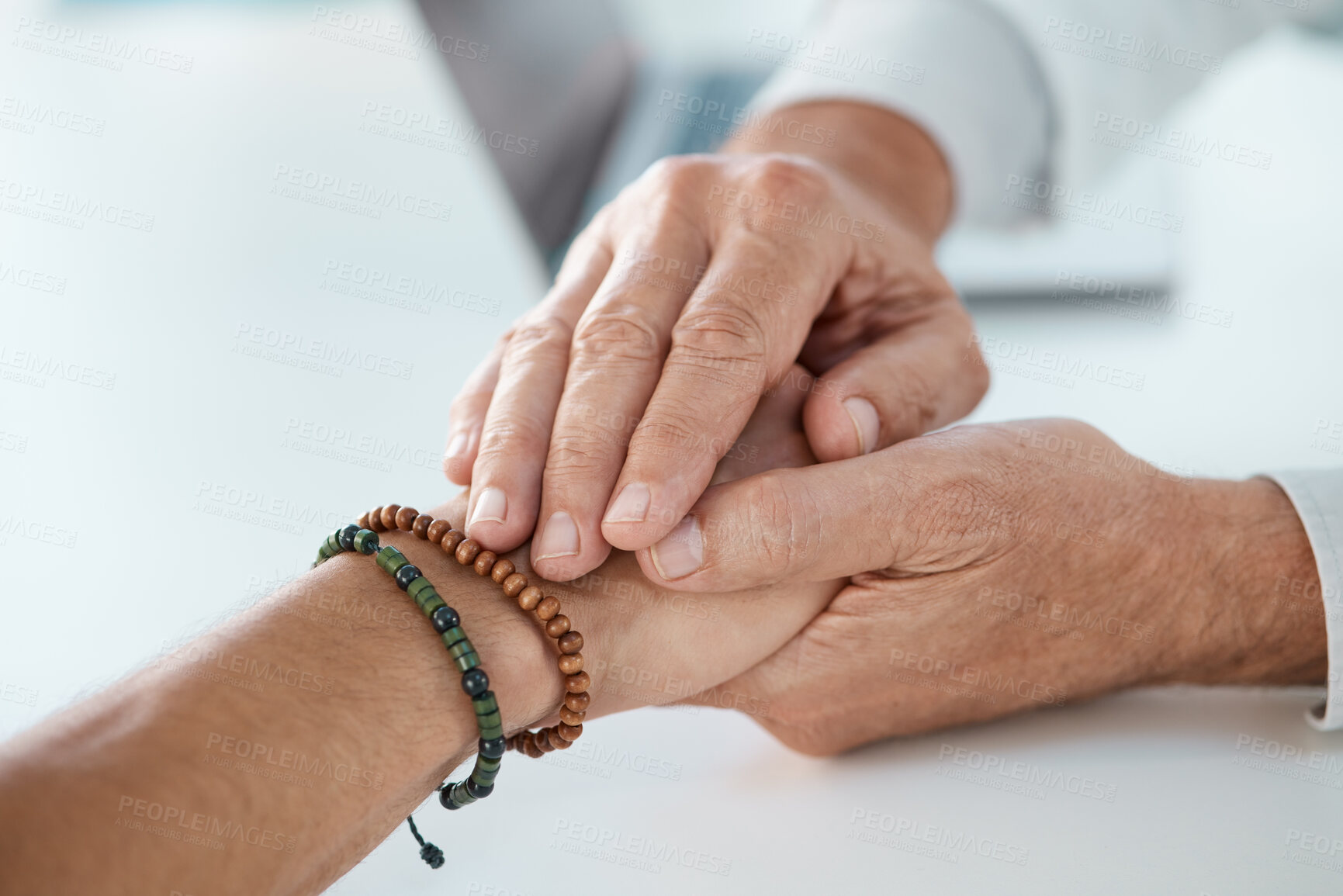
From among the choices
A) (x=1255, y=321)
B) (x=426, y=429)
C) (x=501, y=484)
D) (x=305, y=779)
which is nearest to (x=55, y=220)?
(x=426, y=429)

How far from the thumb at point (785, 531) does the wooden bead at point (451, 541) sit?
0.18 m

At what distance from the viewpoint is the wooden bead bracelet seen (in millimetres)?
948

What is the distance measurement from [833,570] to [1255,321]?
4.65ft

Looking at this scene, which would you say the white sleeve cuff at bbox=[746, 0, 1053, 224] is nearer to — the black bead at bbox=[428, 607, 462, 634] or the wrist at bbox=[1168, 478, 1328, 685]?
the wrist at bbox=[1168, 478, 1328, 685]

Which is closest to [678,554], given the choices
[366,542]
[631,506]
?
[631,506]

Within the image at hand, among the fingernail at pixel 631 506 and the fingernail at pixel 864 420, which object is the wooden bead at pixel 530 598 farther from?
the fingernail at pixel 864 420

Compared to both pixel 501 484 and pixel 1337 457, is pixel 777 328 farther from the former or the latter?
pixel 1337 457

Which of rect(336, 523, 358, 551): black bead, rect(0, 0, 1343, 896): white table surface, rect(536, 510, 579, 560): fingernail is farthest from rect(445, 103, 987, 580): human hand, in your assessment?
rect(0, 0, 1343, 896): white table surface

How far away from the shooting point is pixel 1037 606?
3.65ft

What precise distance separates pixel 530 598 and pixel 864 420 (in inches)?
18.1

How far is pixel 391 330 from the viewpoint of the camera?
83.1 inches

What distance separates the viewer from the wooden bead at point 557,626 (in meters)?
0.94

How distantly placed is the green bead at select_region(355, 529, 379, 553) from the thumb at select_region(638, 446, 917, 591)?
0.84 ft

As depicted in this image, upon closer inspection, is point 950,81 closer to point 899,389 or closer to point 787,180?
point 787,180
